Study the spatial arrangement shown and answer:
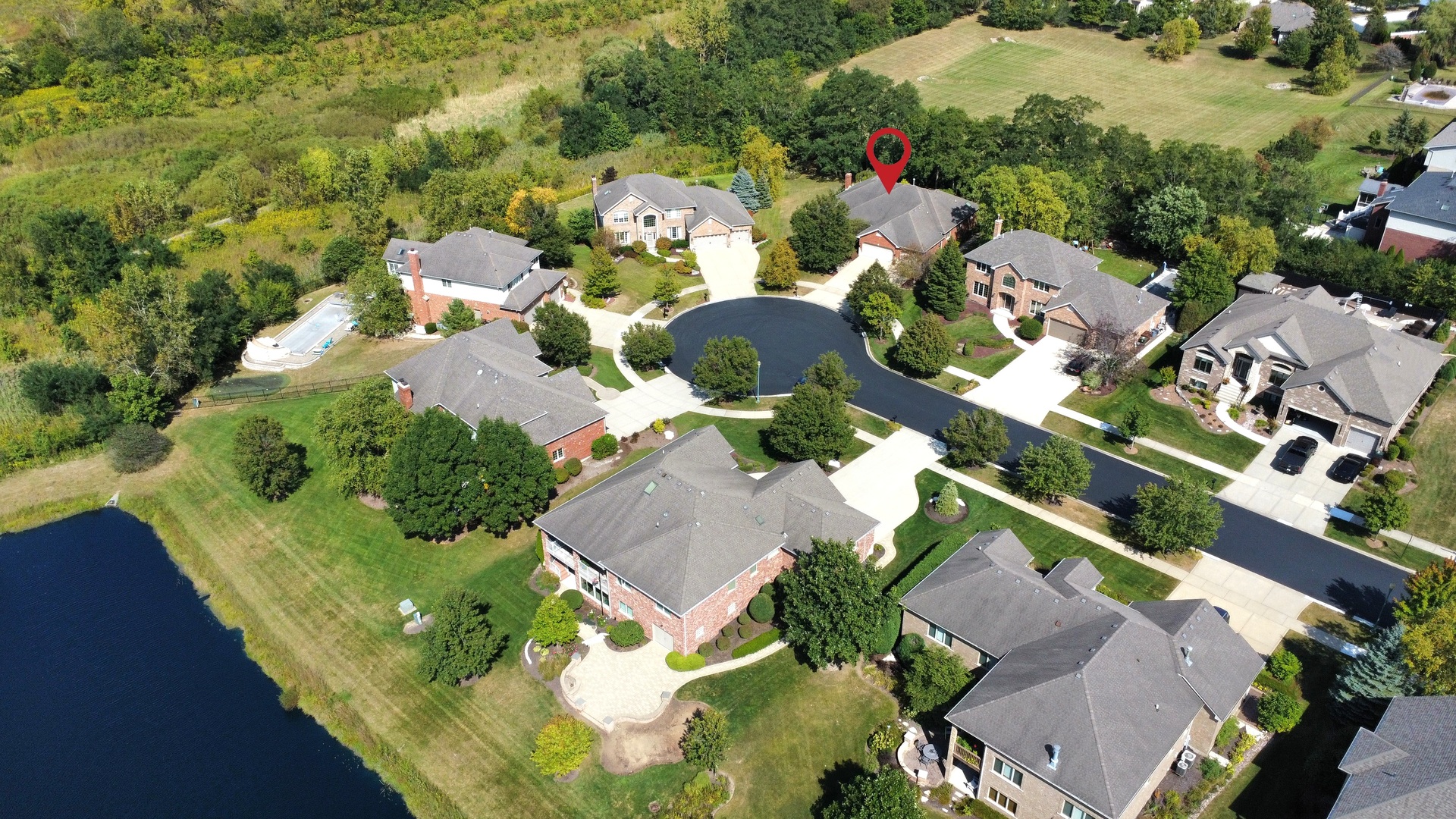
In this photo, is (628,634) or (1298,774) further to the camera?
(628,634)

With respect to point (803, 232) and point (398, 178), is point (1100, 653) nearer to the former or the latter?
point (803, 232)

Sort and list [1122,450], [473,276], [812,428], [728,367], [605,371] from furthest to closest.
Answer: [473,276] < [605,371] < [728,367] < [1122,450] < [812,428]

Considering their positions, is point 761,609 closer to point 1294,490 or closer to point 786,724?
point 786,724

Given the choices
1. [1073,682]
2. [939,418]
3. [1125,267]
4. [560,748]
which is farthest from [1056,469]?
[1125,267]

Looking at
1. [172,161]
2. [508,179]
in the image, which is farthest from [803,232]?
[172,161]

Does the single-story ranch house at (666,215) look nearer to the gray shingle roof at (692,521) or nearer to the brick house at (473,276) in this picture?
the brick house at (473,276)

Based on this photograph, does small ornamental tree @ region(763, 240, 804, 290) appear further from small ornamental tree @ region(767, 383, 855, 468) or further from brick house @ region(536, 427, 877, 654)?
brick house @ region(536, 427, 877, 654)
